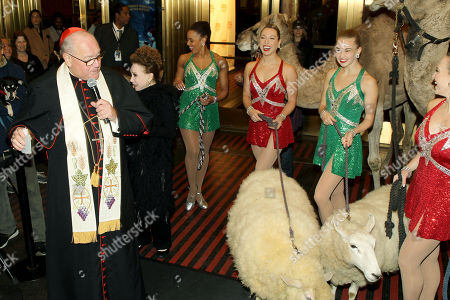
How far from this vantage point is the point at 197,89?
5465 millimetres

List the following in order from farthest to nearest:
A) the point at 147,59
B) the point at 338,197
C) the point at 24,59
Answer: the point at 24,59 < the point at 338,197 < the point at 147,59

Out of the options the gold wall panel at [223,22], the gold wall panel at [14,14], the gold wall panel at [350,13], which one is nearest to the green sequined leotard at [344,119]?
the gold wall panel at [350,13]

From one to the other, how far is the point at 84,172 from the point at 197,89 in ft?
8.90

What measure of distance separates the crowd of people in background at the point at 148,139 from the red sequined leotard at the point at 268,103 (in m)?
0.01

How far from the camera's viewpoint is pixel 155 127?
410 cm

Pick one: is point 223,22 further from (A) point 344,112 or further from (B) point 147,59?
(A) point 344,112

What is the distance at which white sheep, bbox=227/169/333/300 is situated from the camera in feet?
10.6

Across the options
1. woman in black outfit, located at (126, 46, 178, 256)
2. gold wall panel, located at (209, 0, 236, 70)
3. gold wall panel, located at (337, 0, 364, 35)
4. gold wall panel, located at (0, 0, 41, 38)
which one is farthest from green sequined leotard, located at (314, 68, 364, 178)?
gold wall panel, located at (0, 0, 41, 38)

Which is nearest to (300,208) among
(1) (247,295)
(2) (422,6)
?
(1) (247,295)

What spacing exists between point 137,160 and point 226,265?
1.41 m

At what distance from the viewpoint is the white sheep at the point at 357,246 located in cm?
327

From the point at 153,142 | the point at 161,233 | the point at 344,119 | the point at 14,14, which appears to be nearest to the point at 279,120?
the point at 344,119

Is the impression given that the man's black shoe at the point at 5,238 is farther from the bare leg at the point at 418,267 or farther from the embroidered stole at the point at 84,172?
the bare leg at the point at 418,267

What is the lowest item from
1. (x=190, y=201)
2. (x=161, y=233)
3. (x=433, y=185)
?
(x=190, y=201)
